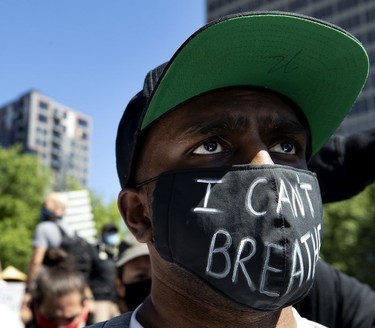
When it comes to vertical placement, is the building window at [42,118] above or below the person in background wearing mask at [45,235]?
above

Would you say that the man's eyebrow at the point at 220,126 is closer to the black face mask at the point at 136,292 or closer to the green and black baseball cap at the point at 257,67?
the green and black baseball cap at the point at 257,67

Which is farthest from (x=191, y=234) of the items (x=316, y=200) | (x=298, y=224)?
(x=316, y=200)

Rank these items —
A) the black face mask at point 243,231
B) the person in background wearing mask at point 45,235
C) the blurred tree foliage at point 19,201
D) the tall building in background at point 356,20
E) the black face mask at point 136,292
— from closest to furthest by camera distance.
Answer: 1. the black face mask at point 243,231
2. the black face mask at point 136,292
3. the person in background wearing mask at point 45,235
4. the blurred tree foliage at point 19,201
5. the tall building in background at point 356,20

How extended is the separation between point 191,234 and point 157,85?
1.28ft

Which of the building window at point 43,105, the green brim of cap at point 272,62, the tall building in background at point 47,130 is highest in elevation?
the building window at point 43,105

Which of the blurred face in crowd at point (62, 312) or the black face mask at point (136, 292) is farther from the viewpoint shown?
the blurred face in crowd at point (62, 312)

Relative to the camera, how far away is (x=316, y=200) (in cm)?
157

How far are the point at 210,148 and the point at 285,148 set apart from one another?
224mm

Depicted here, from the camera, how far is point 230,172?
1469 mm

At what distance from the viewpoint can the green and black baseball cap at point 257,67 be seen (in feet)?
5.00

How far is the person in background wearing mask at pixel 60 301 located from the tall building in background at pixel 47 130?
9251 cm

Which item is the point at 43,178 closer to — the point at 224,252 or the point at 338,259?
the point at 338,259

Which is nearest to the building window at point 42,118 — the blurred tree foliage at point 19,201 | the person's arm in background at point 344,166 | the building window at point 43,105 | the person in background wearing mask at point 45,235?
the building window at point 43,105

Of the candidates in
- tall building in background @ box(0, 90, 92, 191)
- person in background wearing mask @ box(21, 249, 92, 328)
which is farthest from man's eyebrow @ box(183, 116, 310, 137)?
tall building in background @ box(0, 90, 92, 191)
